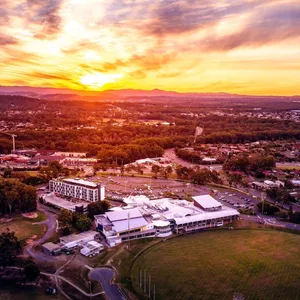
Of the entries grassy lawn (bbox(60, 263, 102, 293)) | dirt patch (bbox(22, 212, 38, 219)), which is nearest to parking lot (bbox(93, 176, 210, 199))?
dirt patch (bbox(22, 212, 38, 219))

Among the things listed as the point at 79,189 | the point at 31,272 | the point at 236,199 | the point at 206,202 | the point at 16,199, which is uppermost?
the point at 16,199

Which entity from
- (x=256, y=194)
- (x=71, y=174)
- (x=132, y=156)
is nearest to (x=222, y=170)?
(x=256, y=194)

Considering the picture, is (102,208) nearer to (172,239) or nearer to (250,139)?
(172,239)

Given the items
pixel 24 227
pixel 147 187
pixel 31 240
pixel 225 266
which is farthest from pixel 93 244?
pixel 147 187

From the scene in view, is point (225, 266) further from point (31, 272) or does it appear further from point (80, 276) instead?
point (31, 272)

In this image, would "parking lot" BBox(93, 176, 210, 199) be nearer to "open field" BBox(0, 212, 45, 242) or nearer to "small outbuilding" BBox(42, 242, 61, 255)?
"open field" BBox(0, 212, 45, 242)

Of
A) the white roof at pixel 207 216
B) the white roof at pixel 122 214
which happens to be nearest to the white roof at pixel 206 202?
the white roof at pixel 207 216
